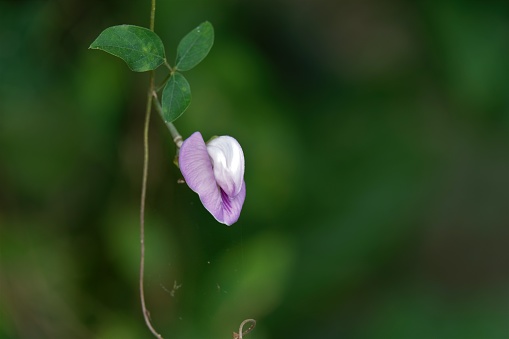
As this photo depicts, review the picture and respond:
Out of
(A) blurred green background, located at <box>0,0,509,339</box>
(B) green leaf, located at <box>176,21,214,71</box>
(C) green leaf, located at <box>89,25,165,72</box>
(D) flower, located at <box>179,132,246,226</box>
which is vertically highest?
(C) green leaf, located at <box>89,25,165,72</box>

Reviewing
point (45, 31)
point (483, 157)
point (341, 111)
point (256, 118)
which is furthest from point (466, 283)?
point (45, 31)

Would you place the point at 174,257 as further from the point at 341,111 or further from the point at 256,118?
the point at 341,111

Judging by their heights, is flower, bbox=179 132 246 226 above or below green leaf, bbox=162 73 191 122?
below

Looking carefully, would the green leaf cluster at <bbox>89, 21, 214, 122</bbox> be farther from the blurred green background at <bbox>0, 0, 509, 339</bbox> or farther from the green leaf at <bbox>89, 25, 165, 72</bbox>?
the blurred green background at <bbox>0, 0, 509, 339</bbox>

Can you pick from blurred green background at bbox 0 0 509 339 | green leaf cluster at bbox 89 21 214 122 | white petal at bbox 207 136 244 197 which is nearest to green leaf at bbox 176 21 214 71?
green leaf cluster at bbox 89 21 214 122

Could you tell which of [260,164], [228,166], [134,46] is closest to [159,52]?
[134,46]
